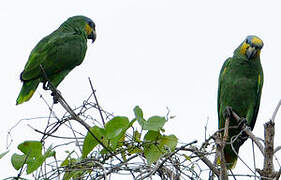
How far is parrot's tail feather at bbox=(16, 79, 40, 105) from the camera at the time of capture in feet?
16.9

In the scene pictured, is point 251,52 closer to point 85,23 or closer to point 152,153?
point 85,23

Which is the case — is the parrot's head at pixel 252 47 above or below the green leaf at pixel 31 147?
above

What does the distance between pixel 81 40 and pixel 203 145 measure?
395 cm

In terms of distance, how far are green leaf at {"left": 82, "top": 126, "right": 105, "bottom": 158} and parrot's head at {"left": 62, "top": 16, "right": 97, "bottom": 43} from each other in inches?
175

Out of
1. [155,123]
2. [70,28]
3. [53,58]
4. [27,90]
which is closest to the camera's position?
[155,123]

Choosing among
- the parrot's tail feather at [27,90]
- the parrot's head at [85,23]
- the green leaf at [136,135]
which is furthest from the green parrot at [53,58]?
the green leaf at [136,135]

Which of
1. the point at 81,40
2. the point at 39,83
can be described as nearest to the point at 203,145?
the point at 39,83

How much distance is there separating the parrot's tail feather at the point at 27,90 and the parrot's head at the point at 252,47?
256 centimetres

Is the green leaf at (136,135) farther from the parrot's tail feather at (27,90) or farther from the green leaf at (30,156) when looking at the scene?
the parrot's tail feather at (27,90)

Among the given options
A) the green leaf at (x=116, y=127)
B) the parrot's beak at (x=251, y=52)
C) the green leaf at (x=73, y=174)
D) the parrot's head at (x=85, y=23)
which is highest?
the parrot's head at (x=85, y=23)

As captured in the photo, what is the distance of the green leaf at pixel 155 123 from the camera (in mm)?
2182

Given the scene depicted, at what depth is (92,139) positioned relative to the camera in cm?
217

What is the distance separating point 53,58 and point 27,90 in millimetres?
560

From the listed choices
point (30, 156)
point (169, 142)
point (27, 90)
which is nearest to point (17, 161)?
point (30, 156)
